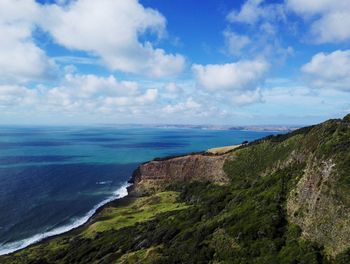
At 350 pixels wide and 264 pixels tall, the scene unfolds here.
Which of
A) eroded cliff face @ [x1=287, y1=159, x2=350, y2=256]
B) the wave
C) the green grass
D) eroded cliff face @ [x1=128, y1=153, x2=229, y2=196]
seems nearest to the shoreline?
the wave

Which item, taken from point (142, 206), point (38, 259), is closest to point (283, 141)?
point (142, 206)

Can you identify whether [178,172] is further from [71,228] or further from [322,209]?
[322,209]

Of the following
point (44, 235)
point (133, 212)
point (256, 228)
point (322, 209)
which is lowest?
point (44, 235)

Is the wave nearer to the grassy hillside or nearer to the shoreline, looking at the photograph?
the shoreline

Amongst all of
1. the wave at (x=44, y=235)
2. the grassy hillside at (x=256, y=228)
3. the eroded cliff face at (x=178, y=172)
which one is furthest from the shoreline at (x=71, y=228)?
the grassy hillside at (x=256, y=228)

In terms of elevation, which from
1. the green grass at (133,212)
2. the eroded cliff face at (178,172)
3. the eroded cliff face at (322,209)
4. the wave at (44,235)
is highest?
the eroded cliff face at (322,209)

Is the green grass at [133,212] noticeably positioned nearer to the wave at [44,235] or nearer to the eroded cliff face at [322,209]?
the wave at [44,235]

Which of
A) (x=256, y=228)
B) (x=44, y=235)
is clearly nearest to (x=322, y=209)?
(x=256, y=228)
